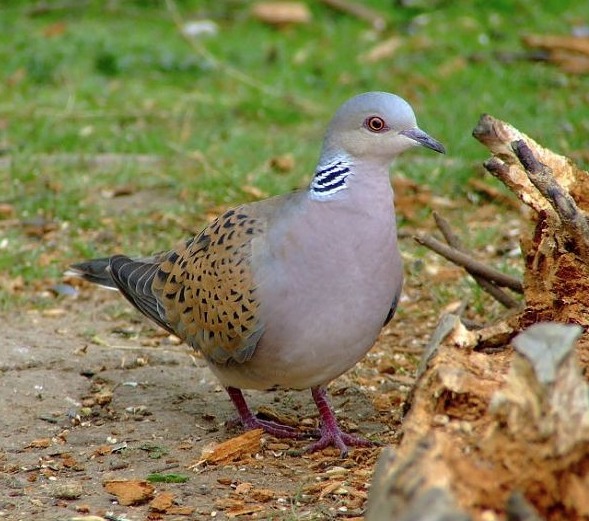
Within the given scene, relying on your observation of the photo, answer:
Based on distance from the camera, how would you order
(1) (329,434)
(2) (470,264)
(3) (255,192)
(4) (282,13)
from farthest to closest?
(4) (282,13) → (3) (255,192) → (2) (470,264) → (1) (329,434)

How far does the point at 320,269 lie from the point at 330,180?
34 cm

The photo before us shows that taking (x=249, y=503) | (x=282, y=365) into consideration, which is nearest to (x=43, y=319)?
(x=282, y=365)

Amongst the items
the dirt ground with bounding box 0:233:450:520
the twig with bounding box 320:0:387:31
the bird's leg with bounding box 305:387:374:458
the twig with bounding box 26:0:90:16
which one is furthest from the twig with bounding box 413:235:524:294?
the twig with bounding box 26:0:90:16

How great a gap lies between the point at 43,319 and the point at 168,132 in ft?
10.0

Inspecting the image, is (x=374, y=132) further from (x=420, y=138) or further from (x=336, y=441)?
(x=336, y=441)

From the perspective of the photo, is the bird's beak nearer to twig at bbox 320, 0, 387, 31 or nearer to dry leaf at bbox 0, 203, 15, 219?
dry leaf at bbox 0, 203, 15, 219

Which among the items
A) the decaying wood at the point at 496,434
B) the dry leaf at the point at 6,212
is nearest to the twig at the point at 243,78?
the dry leaf at the point at 6,212

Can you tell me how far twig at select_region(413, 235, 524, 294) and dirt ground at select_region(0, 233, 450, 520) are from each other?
0.58m

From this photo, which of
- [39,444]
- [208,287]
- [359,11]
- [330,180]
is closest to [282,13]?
[359,11]

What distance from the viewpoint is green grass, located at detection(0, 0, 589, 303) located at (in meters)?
6.73

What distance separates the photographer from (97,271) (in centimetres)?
515

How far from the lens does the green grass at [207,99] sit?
6.73 metres

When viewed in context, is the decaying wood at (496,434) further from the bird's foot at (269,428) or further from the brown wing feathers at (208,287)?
the bird's foot at (269,428)

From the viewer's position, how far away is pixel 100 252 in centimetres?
622
